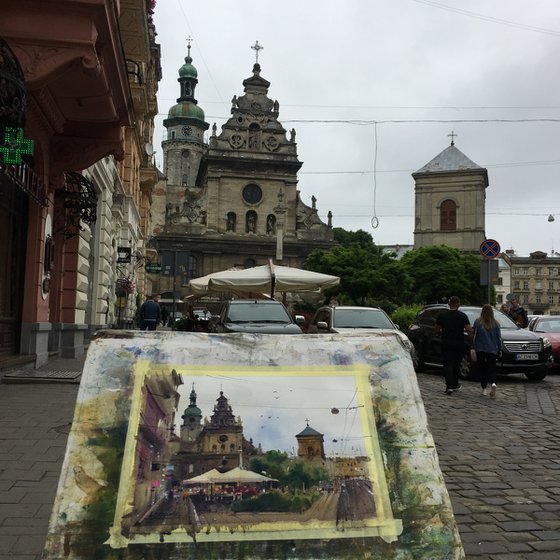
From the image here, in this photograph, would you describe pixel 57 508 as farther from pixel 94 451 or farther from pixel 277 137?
pixel 277 137

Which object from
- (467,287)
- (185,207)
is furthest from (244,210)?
(467,287)

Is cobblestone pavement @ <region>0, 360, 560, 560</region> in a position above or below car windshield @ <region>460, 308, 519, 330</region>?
below

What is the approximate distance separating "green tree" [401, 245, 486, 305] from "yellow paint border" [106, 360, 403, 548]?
59.6m

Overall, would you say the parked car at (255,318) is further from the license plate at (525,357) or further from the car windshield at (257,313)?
the license plate at (525,357)

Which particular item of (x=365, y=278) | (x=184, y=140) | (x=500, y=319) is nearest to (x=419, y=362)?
(x=500, y=319)

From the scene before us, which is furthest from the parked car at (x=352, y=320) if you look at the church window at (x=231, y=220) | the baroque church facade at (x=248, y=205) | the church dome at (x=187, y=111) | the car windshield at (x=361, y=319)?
the church dome at (x=187, y=111)

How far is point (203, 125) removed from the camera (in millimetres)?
104938

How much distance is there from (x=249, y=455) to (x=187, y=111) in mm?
106678

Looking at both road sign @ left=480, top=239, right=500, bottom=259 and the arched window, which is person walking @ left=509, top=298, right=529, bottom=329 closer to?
road sign @ left=480, top=239, right=500, bottom=259

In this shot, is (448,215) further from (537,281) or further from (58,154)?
(58,154)

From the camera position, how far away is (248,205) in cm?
6938

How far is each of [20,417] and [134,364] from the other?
18.9ft

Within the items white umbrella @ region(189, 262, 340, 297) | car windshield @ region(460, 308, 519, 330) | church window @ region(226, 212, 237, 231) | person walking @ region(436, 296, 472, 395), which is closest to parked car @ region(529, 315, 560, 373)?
car windshield @ region(460, 308, 519, 330)

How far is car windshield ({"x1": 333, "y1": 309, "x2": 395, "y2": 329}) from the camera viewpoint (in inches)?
554
